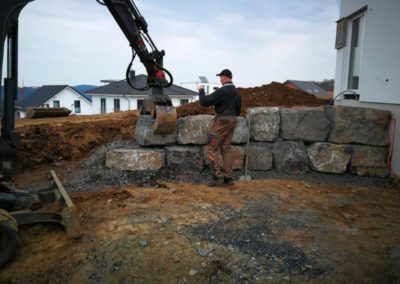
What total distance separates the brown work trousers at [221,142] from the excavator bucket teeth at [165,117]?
700 mm

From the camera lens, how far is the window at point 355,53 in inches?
303

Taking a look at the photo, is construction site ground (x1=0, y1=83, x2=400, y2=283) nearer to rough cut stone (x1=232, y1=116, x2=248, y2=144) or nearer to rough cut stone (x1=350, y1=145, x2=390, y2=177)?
rough cut stone (x1=350, y1=145, x2=390, y2=177)

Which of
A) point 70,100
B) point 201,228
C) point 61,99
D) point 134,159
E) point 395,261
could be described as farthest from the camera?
point 70,100

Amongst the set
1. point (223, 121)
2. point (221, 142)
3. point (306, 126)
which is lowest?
point (221, 142)

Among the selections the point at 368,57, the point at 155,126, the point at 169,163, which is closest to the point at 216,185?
the point at 169,163

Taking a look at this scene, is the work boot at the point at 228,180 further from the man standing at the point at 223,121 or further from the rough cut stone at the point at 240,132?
the rough cut stone at the point at 240,132

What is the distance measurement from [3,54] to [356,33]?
289 inches

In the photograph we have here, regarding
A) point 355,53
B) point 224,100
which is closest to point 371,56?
point 355,53

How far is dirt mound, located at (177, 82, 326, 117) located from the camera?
738 centimetres

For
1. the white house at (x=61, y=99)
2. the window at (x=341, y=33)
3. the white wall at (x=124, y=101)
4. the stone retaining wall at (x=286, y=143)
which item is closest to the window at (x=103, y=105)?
the white wall at (x=124, y=101)

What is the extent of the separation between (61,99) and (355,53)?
103ft

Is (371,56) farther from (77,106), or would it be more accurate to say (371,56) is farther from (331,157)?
(77,106)

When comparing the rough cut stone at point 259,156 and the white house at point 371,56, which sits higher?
the white house at point 371,56

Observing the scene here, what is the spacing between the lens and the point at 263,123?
21.7ft
